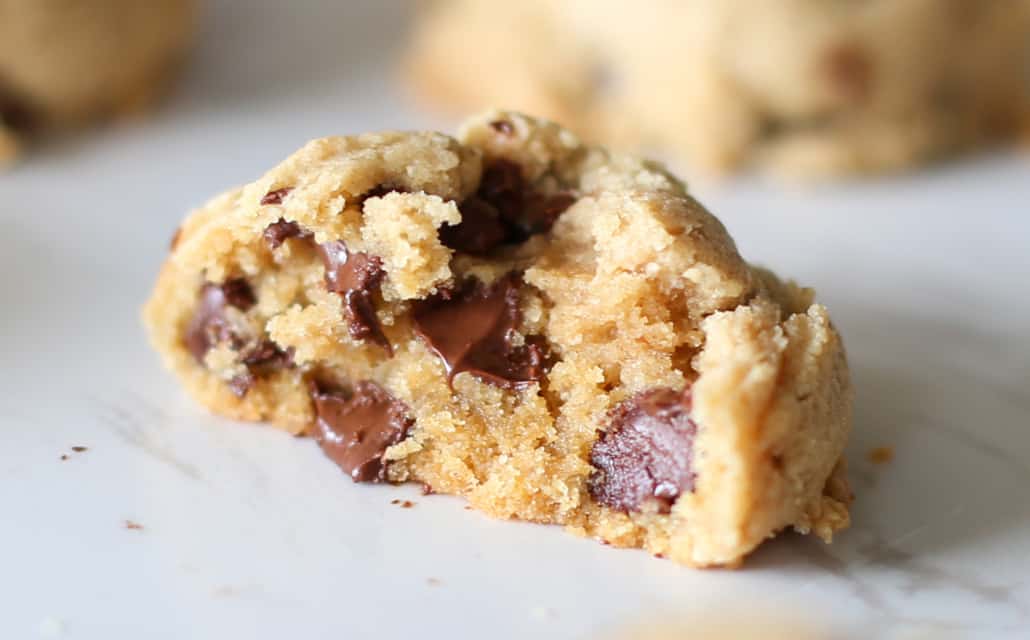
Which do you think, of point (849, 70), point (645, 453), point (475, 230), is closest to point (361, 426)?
point (475, 230)

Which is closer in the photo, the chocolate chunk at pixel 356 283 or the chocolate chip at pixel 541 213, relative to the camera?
the chocolate chunk at pixel 356 283

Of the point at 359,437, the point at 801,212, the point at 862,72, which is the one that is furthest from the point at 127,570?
the point at 862,72

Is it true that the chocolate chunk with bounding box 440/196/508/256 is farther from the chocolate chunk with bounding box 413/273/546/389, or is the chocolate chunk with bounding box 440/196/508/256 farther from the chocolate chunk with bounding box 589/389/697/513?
the chocolate chunk with bounding box 589/389/697/513

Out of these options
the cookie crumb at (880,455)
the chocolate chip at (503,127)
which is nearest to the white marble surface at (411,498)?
the cookie crumb at (880,455)

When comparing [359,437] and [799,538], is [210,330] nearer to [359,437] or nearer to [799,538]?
[359,437]

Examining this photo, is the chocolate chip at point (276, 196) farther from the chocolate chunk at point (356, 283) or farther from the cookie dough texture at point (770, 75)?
the cookie dough texture at point (770, 75)
